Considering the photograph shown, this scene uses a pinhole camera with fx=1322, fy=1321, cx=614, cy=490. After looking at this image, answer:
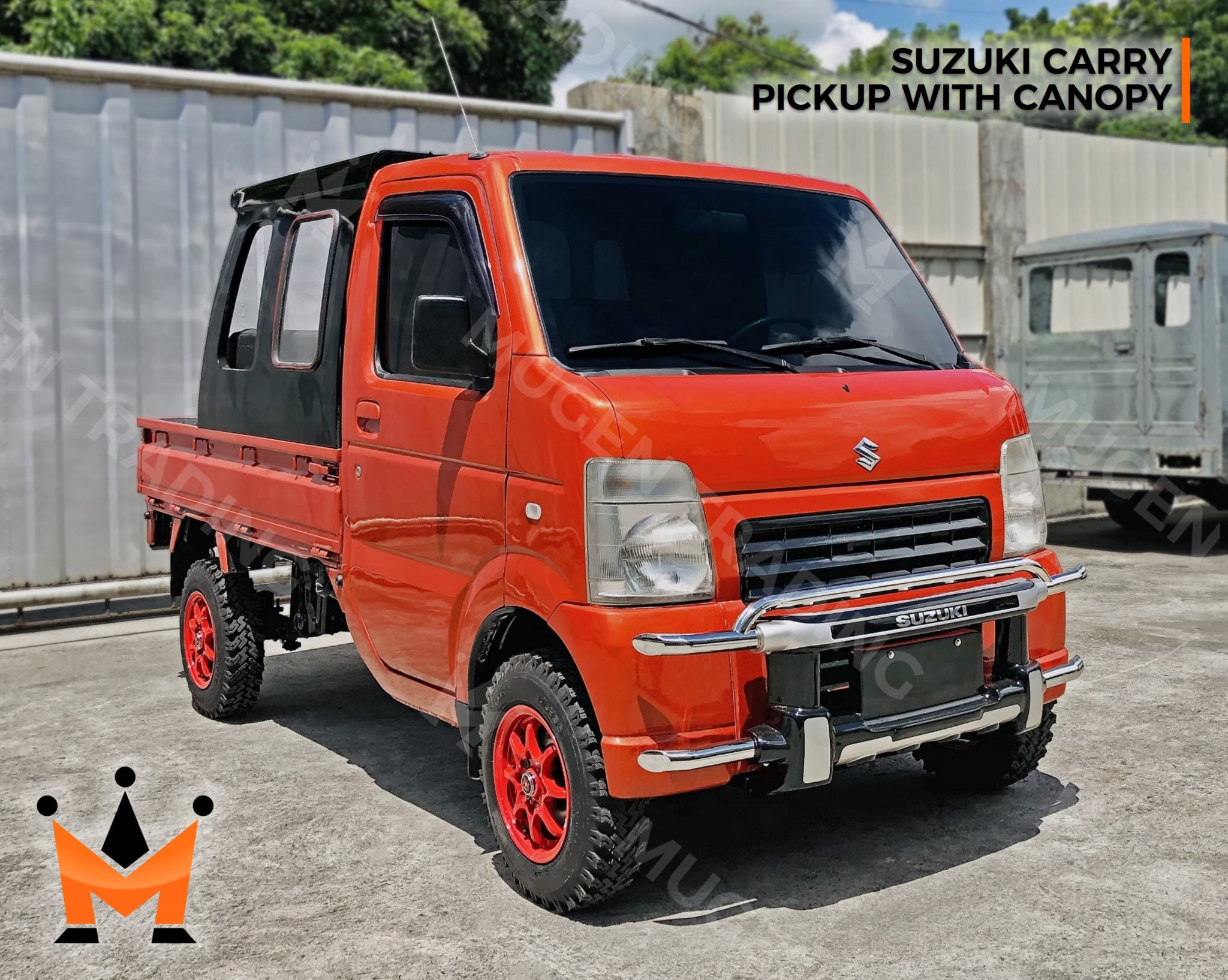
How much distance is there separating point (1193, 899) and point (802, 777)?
1.28 meters

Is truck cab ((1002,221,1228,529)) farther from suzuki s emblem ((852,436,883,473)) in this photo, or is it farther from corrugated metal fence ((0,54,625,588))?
suzuki s emblem ((852,436,883,473))

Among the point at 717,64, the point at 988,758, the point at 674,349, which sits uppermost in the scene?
the point at 717,64

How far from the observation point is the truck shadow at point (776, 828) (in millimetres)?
4008

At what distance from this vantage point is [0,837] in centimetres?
466

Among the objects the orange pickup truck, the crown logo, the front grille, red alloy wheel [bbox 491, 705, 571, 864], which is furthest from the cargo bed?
the front grille

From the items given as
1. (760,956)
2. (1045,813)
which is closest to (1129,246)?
(1045,813)

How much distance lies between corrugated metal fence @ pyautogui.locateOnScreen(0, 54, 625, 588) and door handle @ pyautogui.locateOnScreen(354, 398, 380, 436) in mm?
4695

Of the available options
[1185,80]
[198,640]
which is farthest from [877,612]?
[1185,80]

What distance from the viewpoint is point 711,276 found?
436 centimetres

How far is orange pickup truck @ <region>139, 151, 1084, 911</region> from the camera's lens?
3.60 meters

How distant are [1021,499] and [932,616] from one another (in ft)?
2.43

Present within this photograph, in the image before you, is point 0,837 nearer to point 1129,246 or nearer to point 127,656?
point 127,656

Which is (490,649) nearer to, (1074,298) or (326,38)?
(1074,298)

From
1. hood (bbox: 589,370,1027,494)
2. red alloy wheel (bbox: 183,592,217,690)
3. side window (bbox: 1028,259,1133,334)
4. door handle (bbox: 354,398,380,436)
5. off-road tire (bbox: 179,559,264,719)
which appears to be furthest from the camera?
side window (bbox: 1028,259,1133,334)
